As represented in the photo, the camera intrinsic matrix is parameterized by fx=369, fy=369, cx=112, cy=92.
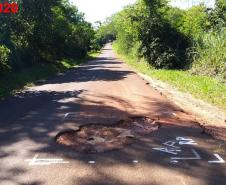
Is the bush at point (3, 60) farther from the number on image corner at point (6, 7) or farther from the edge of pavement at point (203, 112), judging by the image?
the edge of pavement at point (203, 112)

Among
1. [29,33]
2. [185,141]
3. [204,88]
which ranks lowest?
[204,88]

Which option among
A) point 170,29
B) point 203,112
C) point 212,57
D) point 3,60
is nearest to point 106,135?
point 203,112

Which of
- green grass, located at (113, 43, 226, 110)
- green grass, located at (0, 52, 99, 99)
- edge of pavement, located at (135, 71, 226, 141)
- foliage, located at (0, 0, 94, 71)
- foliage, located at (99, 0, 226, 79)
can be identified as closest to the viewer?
edge of pavement, located at (135, 71, 226, 141)

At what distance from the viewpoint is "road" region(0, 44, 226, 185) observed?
5.84 metres

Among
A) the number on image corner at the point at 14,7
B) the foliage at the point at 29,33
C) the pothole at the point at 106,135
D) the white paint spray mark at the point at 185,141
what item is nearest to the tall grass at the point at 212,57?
the pothole at the point at 106,135

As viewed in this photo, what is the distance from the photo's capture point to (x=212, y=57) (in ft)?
69.8

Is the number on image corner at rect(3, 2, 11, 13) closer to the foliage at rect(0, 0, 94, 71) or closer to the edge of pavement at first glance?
the foliage at rect(0, 0, 94, 71)

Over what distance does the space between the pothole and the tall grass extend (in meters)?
9.61

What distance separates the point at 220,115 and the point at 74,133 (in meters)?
4.72

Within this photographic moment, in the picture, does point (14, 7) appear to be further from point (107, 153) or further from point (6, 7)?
point (107, 153)

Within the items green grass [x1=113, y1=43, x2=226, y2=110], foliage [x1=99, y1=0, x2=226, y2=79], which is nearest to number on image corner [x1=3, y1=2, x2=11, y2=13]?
foliage [x1=99, y1=0, x2=226, y2=79]

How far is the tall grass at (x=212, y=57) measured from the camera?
1998cm

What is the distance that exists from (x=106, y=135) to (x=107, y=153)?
1381 mm

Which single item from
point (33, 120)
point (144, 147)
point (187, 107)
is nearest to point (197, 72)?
point (187, 107)
